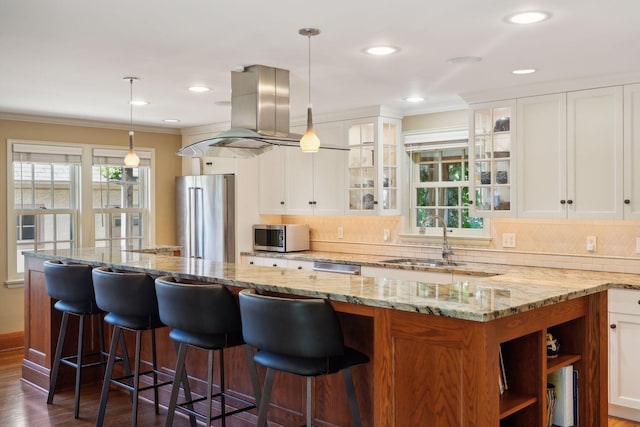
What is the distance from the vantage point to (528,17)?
292 cm

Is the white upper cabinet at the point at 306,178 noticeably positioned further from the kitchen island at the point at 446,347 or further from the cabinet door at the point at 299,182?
the kitchen island at the point at 446,347

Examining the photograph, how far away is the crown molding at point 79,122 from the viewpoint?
6055mm

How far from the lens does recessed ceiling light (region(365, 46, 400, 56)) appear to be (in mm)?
3493

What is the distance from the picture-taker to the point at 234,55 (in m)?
3.67

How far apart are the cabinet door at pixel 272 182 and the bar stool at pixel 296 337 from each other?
12.7 feet

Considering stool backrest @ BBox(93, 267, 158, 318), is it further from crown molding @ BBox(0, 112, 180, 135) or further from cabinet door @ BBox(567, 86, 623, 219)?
crown molding @ BBox(0, 112, 180, 135)

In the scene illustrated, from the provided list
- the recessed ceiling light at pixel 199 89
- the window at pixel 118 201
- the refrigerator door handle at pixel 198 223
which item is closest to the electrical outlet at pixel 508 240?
the recessed ceiling light at pixel 199 89

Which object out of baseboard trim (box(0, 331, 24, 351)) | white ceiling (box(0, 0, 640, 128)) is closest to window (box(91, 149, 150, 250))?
baseboard trim (box(0, 331, 24, 351))

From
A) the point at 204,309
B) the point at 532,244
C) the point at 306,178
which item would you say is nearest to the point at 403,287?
the point at 204,309

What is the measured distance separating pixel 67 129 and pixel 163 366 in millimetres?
3365

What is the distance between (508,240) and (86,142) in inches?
171

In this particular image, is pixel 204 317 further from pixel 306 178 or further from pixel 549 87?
pixel 306 178

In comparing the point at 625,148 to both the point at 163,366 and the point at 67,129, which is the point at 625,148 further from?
the point at 67,129

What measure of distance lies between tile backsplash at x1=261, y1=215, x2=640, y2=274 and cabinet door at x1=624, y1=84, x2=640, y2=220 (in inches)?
15.1
